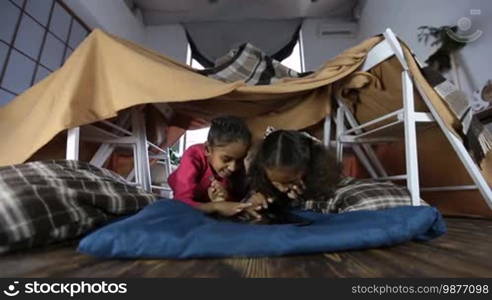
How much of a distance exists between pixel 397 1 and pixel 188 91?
7.28ft

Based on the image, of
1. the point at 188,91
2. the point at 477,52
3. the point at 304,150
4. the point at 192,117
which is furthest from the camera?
the point at 477,52

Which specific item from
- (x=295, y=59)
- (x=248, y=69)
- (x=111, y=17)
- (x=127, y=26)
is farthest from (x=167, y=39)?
(x=248, y=69)

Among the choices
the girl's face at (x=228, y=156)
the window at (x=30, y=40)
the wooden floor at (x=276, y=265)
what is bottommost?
the wooden floor at (x=276, y=265)

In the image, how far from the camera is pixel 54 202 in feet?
1.98

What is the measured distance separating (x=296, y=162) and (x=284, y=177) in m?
0.05

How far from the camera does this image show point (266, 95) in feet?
3.61

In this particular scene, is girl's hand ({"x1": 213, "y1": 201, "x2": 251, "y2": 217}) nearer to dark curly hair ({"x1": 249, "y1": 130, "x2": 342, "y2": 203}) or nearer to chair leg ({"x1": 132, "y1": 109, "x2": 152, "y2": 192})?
dark curly hair ({"x1": 249, "y1": 130, "x2": 342, "y2": 203})

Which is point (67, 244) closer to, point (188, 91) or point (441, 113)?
point (188, 91)

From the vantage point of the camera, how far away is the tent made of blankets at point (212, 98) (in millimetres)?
903

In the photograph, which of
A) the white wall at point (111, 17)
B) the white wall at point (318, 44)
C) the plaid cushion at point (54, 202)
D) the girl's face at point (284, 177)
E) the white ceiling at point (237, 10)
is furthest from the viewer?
the white wall at point (318, 44)

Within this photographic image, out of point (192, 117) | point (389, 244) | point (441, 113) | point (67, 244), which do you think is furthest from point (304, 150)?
point (192, 117)

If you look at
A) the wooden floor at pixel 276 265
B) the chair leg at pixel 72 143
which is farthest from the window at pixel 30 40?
the wooden floor at pixel 276 265

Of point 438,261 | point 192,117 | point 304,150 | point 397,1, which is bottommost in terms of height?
point 438,261

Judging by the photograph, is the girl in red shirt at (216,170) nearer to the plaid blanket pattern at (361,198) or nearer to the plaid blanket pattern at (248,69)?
the plaid blanket pattern at (361,198)
